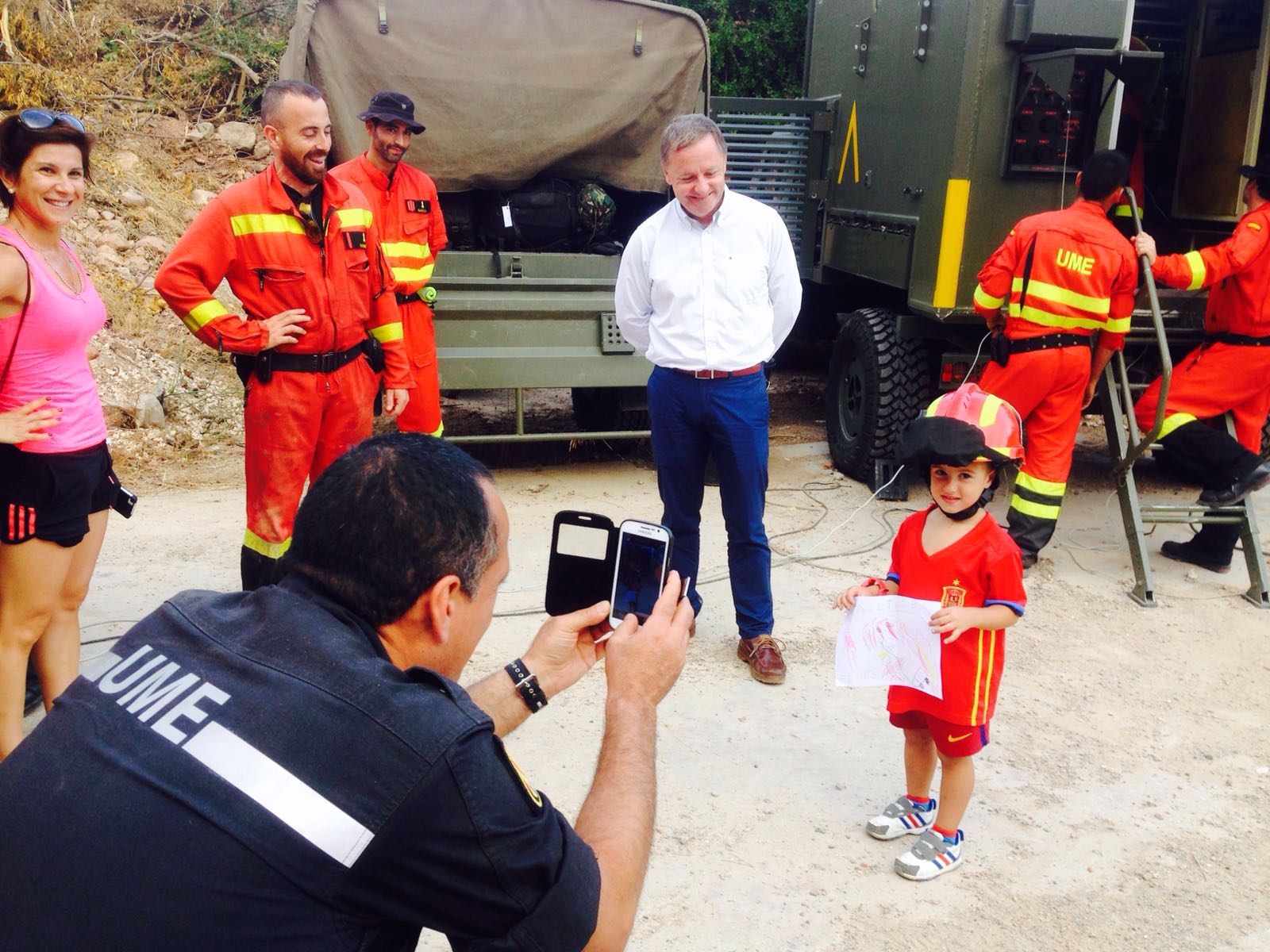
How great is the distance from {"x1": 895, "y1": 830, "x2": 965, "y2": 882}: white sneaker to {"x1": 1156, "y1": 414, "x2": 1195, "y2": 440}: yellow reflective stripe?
292 centimetres

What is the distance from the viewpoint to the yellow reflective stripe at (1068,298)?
16.0 feet

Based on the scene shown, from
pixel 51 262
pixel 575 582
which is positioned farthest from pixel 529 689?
pixel 51 262

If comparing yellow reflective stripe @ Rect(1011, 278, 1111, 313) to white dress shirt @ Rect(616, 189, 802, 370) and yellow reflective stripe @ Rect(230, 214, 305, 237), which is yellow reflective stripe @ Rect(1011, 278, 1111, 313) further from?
yellow reflective stripe @ Rect(230, 214, 305, 237)

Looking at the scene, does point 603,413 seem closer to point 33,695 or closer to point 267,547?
point 267,547

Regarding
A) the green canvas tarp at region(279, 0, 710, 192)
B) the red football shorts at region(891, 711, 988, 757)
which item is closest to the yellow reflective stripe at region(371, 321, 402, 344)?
the green canvas tarp at region(279, 0, 710, 192)

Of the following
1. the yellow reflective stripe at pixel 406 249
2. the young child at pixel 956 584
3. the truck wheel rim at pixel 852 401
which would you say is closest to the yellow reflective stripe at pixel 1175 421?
the truck wheel rim at pixel 852 401

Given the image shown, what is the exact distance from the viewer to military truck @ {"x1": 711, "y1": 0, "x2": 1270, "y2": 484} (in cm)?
523

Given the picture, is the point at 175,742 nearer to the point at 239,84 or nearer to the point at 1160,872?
the point at 1160,872

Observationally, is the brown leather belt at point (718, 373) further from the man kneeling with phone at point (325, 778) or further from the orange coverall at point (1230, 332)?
the man kneeling with phone at point (325, 778)

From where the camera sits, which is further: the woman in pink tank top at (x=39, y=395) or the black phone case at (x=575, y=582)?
the woman in pink tank top at (x=39, y=395)

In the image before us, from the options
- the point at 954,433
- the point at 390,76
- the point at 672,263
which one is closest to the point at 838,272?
the point at 390,76

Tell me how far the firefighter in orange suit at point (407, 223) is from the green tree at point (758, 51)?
5.27 m

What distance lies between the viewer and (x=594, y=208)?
6500 mm

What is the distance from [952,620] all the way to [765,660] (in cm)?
140
